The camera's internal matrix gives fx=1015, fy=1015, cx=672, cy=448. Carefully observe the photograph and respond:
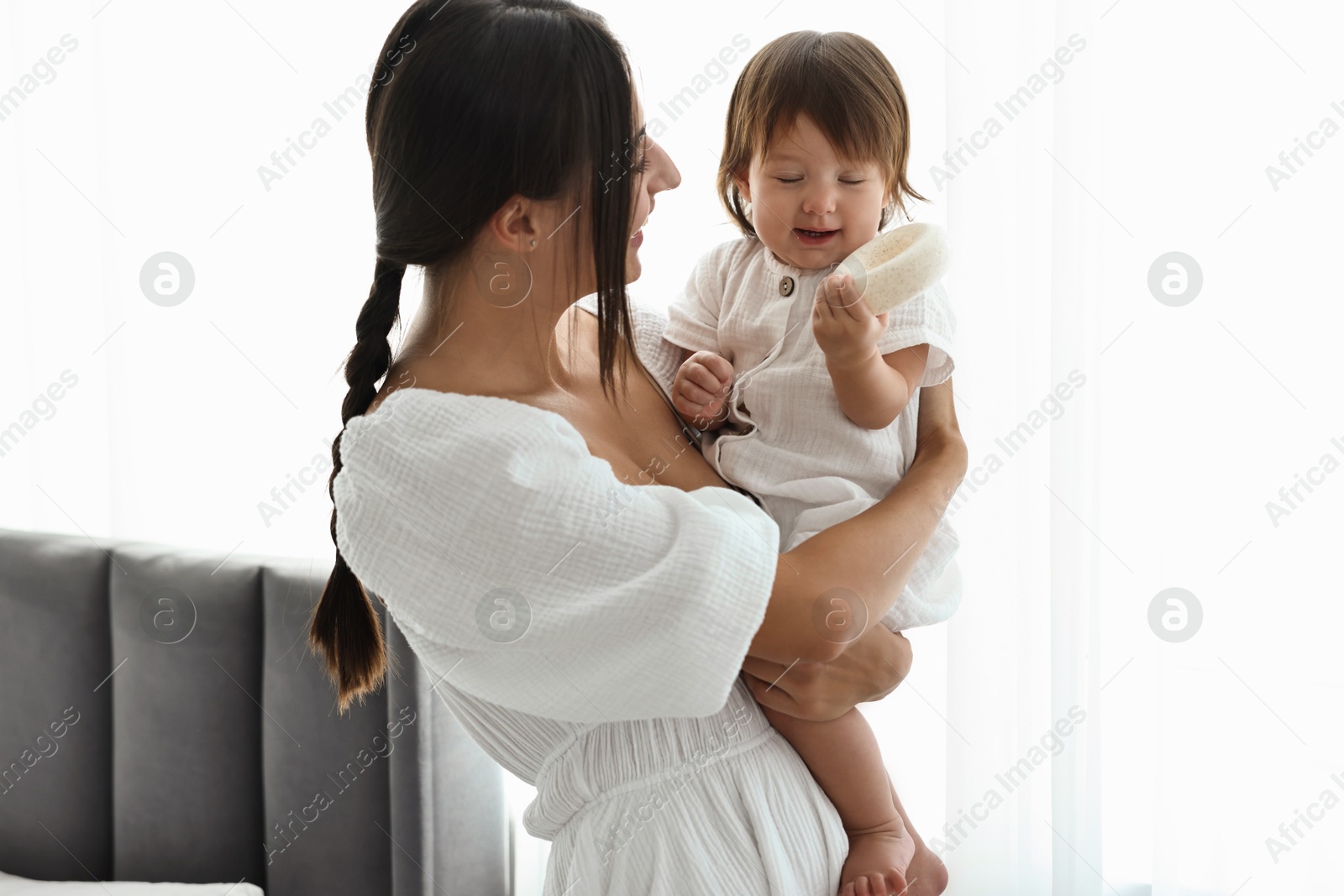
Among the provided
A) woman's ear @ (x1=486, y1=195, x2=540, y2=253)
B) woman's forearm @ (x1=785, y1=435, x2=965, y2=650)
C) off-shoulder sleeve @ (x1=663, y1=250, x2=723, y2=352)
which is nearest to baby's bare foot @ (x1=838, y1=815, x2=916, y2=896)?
woman's forearm @ (x1=785, y1=435, x2=965, y2=650)

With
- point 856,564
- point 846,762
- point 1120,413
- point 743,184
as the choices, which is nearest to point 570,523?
point 856,564

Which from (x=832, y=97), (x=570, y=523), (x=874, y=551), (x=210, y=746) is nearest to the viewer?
(x=570, y=523)

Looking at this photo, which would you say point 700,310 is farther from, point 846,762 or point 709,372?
point 846,762

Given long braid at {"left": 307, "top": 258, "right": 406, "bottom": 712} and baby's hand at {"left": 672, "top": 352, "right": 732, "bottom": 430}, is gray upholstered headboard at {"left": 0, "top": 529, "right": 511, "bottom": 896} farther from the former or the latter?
baby's hand at {"left": 672, "top": 352, "right": 732, "bottom": 430}

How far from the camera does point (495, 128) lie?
2.60 feet

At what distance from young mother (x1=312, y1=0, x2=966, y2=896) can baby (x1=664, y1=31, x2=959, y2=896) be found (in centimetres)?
4

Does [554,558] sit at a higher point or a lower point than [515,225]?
lower

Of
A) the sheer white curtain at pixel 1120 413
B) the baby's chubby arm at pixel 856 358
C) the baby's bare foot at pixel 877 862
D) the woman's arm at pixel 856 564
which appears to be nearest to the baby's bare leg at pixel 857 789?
the baby's bare foot at pixel 877 862

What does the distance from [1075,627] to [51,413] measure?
2.12 meters

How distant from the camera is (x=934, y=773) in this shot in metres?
1.70

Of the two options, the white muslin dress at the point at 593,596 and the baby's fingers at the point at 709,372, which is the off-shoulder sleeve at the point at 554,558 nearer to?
the white muslin dress at the point at 593,596

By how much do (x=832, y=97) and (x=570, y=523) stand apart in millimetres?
506

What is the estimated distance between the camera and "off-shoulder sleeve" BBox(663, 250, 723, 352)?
3.65 ft

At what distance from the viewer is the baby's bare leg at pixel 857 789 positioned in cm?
92
